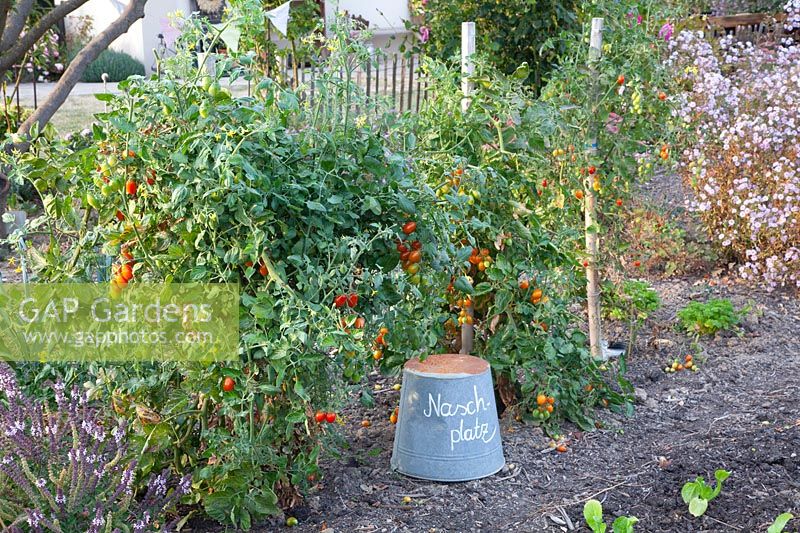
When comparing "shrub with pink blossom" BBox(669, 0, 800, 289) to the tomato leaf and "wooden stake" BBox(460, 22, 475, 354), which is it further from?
the tomato leaf

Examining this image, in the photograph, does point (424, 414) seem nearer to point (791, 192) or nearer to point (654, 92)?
point (654, 92)

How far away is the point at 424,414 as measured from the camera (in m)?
3.05

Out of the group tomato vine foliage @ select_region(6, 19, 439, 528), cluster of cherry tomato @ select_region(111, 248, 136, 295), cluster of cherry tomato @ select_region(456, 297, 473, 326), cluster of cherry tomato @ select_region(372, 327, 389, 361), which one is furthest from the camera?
cluster of cherry tomato @ select_region(456, 297, 473, 326)

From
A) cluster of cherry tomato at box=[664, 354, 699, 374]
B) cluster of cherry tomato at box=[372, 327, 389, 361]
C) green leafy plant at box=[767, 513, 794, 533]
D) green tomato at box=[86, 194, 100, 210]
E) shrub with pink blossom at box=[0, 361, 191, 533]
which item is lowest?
cluster of cherry tomato at box=[664, 354, 699, 374]

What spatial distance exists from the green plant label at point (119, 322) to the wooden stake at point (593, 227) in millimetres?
1860

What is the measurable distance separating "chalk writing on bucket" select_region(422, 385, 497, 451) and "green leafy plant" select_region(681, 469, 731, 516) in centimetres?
68

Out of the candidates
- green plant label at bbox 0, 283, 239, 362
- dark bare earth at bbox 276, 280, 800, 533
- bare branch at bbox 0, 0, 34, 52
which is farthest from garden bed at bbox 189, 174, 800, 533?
bare branch at bbox 0, 0, 34, 52

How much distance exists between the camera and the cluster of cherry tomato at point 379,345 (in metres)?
2.88

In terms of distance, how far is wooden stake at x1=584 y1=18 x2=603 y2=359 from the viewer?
3.88 meters

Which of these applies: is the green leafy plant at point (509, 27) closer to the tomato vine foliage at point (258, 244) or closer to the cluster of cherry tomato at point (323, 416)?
the tomato vine foliage at point (258, 244)

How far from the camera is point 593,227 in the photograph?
388 centimetres

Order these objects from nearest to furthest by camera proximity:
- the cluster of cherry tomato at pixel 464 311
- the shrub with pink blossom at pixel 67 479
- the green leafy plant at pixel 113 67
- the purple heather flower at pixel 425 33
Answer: the shrub with pink blossom at pixel 67 479, the cluster of cherry tomato at pixel 464 311, the purple heather flower at pixel 425 33, the green leafy plant at pixel 113 67

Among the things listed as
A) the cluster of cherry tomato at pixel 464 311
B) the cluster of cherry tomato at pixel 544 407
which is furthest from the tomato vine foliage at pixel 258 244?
the cluster of cherry tomato at pixel 544 407

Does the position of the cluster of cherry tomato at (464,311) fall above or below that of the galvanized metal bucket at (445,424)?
above
